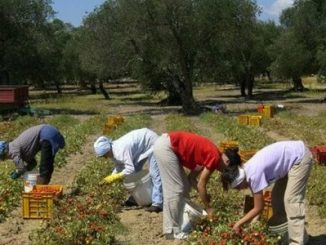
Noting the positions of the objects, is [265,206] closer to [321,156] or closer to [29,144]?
[29,144]

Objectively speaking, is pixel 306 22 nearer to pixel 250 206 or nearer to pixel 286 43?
pixel 286 43

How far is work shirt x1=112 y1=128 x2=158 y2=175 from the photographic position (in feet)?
27.9

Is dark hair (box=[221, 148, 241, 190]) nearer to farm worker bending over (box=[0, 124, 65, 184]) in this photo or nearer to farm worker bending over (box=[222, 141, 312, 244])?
farm worker bending over (box=[222, 141, 312, 244])

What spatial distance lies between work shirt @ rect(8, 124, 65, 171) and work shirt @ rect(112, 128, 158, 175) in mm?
1554

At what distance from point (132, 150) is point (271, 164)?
268 cm

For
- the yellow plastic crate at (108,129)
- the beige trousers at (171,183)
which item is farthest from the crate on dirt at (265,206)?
the yellow plastic crate at (108,129)

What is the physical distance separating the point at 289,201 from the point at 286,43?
3932 cm

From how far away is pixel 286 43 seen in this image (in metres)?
44.5

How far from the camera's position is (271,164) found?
21.5ft

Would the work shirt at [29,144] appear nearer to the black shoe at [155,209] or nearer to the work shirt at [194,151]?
the black shoe at [155,209]

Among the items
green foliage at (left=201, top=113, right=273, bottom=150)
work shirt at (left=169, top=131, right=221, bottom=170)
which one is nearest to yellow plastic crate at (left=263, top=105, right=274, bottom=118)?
green foliage at (left=201, top=113, right=273, bottom=150)

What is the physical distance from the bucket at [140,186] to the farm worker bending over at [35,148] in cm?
159

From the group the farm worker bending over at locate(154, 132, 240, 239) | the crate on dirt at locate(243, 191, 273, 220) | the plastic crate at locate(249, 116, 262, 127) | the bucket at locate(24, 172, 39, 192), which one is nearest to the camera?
the farm worker bending over at locate(154, 132, 240, 239)

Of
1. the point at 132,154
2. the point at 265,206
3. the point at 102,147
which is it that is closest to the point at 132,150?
the point at 132,154
